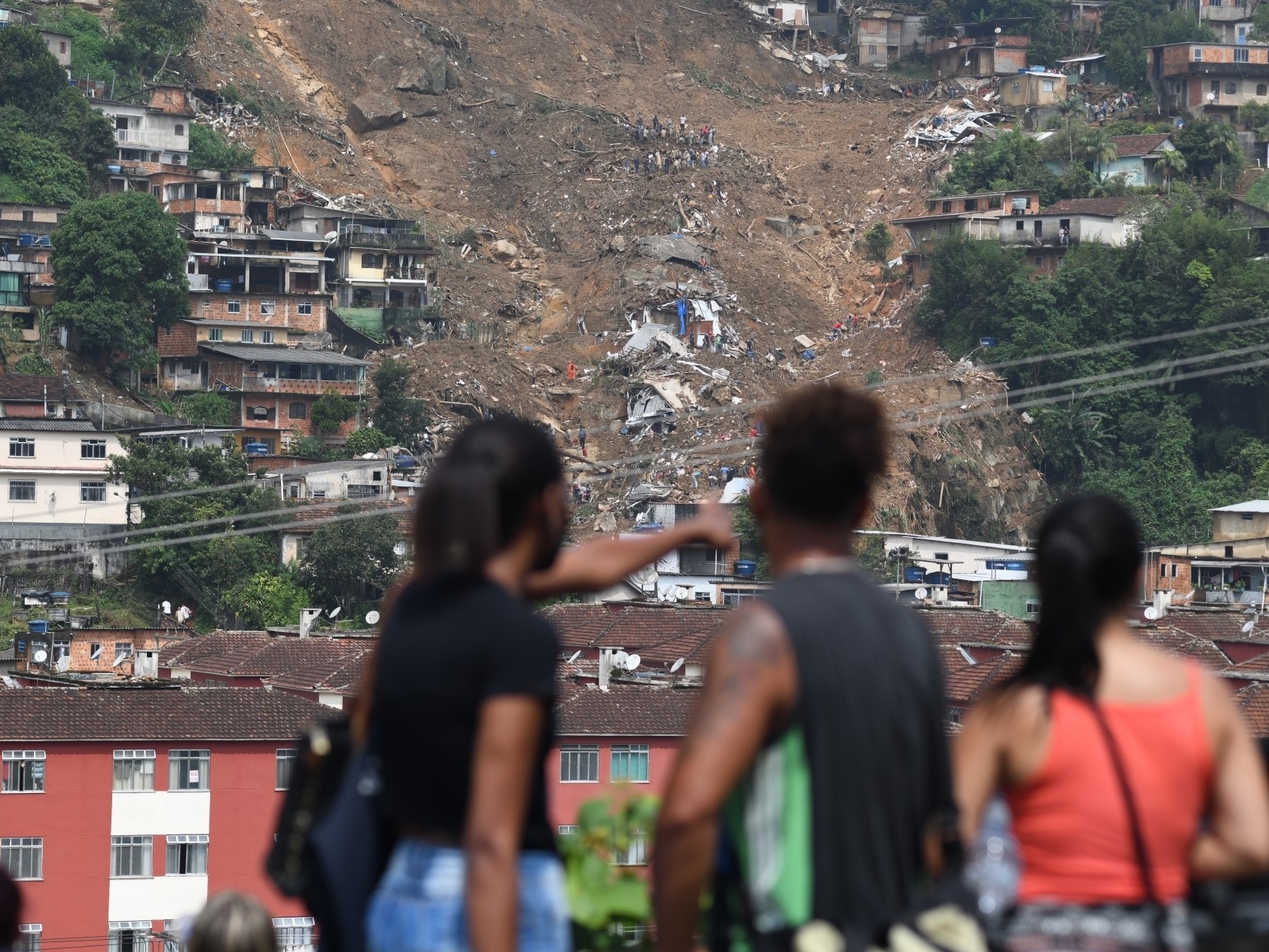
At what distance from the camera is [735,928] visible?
3.76 metres

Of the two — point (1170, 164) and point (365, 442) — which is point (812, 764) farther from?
point (1170, 164)

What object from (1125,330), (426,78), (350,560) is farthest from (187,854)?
(426,78)

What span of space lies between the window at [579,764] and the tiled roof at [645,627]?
253 inches

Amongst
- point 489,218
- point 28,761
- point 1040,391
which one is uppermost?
point 489,218

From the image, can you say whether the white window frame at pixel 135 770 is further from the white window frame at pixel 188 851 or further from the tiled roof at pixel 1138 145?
the tiled roof at pixel 1138 145

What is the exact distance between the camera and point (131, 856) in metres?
26.5

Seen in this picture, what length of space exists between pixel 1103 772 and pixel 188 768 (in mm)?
23722

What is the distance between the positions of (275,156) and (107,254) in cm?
1626

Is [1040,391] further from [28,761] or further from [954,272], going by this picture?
[28,761]

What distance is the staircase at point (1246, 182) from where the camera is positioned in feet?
243

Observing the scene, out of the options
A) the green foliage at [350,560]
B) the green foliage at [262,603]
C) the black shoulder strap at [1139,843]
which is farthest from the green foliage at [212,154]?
the black shoulder strap at [1139,843]

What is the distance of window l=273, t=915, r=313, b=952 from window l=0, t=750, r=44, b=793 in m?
3.45

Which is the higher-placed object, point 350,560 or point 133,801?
point 350,560

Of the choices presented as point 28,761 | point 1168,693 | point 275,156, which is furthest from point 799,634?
point 275,156
